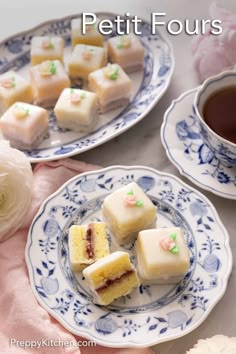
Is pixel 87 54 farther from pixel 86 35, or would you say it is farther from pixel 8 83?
pixel 8 83

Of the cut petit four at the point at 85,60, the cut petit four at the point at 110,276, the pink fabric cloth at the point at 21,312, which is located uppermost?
the cut petit four at the point at 85,60

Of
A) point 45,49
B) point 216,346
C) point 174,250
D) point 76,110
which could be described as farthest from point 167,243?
point 45,49

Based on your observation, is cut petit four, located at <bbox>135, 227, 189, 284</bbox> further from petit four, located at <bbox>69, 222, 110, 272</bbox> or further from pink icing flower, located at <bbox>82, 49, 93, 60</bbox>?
pink icing flower, located at <bbox>82, 49, 93, 60</bbox>

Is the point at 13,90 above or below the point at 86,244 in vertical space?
above

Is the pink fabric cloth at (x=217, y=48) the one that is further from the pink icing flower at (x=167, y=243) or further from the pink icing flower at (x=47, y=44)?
the pink icing flower at (x=167, y=243)

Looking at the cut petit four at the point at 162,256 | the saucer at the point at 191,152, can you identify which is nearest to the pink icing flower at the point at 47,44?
the saucer at the point at 191,152

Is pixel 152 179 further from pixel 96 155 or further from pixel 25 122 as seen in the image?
pixel 25 122
